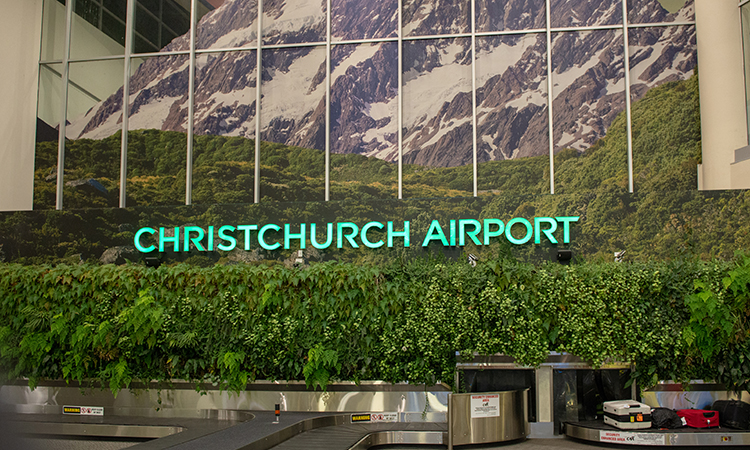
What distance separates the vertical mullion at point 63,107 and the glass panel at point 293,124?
16.2ft

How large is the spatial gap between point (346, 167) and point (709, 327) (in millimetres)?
8170

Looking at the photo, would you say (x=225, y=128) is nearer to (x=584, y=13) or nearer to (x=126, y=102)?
(x=126, y=102)

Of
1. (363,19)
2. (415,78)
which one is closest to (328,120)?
(415,78)

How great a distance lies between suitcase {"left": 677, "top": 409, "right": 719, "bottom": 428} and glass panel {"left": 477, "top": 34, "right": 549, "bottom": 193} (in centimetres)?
604

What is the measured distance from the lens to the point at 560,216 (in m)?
10.3

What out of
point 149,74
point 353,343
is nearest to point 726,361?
point 353,343

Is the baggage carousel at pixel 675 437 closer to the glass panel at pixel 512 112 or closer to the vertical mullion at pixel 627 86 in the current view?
the vertical mullion at pixel 627 86

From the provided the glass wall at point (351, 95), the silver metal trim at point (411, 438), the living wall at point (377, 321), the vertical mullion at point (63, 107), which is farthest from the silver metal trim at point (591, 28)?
the vertical mullion at point (63, 107)

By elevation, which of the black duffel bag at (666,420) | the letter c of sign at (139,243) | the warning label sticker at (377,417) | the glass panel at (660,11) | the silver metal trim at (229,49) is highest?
the glass panel at (660,11)

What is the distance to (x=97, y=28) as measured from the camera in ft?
45.5

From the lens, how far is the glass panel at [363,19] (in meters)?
13.3

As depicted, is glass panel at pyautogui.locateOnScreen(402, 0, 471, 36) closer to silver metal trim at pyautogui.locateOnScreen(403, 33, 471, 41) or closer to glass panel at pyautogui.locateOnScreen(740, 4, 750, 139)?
silver metal trim at pyautogui.locateOnScreen(403, 33, 471, 41)

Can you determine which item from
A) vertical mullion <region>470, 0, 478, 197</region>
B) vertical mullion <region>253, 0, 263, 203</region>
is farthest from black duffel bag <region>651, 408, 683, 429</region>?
vertical mullion <region>253, 0, 263, 203</region>

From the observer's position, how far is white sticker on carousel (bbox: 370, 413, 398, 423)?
755 centimetres
